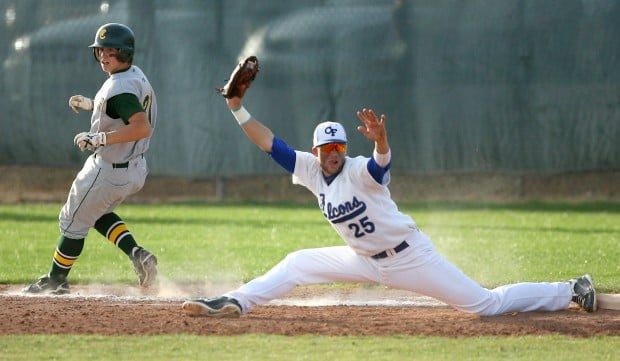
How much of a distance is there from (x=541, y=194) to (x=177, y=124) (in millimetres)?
4825

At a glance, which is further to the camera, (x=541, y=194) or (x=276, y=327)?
(x=541, y=194)

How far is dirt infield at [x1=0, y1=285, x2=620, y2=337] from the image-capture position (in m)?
6.38

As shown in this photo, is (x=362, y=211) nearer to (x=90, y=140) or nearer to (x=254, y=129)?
(x=254, y=129)

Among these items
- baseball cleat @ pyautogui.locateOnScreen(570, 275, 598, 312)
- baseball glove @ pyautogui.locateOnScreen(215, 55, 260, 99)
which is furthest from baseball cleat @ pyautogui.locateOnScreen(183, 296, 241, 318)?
baseball cleat @ pyautogui.locateOnScreen(570, 275, 598, 312)

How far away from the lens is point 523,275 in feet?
29.6

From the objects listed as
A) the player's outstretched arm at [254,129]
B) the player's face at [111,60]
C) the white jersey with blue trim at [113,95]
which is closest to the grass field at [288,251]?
the player's outstretched arm at [254,129]

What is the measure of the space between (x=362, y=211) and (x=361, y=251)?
32cm

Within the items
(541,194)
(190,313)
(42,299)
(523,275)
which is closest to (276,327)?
(190,313)

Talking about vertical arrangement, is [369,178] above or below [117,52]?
below

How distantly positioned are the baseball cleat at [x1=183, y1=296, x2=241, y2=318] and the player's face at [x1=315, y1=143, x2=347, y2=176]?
974 millimetres

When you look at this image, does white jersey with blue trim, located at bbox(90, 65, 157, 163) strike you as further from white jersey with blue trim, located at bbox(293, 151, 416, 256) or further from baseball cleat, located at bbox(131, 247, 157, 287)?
white jersey with blue trim, located at bbox(293, 151, 416, 256)

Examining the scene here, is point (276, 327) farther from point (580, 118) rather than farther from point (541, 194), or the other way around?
point (541, 194)

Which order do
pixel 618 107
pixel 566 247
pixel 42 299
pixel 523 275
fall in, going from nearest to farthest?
pixel 42 299 < pixel 523 275 < pixel 566 247 < pixel 618 107

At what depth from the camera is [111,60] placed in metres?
7.74
